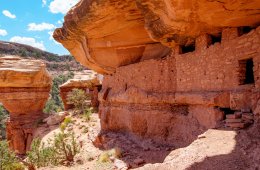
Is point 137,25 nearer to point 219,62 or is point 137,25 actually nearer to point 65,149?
point 219,62

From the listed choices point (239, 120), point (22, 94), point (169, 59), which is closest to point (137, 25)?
point (169, 59)

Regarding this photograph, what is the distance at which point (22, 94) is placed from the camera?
16625mm

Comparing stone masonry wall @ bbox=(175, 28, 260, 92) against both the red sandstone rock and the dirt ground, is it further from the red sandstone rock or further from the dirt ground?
the dirt ground

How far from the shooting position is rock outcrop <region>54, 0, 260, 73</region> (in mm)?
4984

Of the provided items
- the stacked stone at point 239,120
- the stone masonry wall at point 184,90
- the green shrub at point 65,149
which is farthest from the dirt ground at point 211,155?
the green shrub at point 65,149

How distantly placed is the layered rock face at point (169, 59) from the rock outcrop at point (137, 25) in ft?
→ 0.05

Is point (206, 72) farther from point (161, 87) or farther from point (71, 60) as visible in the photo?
point (71, 60)

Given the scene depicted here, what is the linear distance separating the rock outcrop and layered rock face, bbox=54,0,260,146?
0.6 inches

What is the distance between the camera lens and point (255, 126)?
14.8 ft

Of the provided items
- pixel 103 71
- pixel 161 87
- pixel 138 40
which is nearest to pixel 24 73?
pixel 103 71

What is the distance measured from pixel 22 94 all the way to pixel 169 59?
1166 cm

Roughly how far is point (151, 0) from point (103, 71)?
549cm

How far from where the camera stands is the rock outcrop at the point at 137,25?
4984mm

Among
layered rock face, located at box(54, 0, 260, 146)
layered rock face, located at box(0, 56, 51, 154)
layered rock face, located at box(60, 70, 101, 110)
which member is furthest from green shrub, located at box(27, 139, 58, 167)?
layered rock face, located at box(60, 70, 101, 110)
